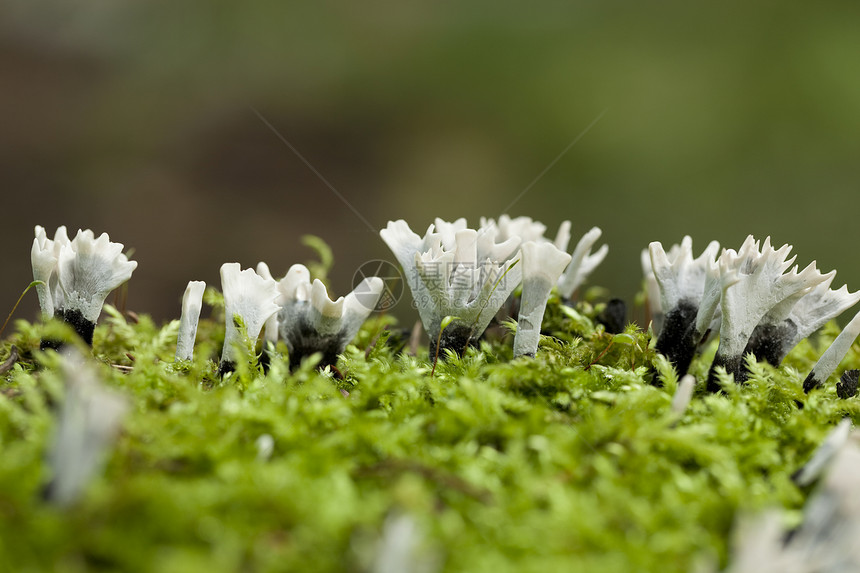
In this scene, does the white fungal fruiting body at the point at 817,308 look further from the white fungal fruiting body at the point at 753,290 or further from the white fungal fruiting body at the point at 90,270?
the white fungal fruiting body at the point at 90,270

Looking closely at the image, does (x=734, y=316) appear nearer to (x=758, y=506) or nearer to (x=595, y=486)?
(x=758, y=506)

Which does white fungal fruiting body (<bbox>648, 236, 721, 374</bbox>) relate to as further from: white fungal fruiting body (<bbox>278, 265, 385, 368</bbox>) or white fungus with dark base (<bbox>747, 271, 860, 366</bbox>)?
white fungal fruiting body (<bbox>278, 265, 385, 368</bbox>)

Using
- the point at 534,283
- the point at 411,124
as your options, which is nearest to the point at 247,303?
the point at 534,283

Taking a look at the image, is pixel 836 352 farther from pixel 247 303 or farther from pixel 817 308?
pixel 247 303

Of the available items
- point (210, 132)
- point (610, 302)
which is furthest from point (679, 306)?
point (210, 132)

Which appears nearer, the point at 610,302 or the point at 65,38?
the point at 610,302
